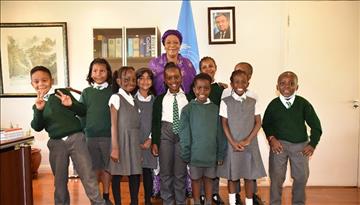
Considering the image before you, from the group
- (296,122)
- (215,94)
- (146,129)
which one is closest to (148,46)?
(215,94)

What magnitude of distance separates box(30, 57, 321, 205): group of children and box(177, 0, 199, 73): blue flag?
1157 mm

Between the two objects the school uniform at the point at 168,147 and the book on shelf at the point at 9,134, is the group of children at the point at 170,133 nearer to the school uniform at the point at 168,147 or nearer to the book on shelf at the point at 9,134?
the school uniform at the point at 168,147

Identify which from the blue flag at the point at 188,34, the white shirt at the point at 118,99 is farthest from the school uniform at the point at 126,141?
the blue flag at the point at 188,34

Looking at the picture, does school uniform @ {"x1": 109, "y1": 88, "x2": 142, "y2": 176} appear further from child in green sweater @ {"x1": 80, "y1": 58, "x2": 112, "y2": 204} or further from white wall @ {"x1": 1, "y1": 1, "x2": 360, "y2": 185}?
white wall @ {"x1": 1, "y1": 1, "x2": 360, "y2": 185}

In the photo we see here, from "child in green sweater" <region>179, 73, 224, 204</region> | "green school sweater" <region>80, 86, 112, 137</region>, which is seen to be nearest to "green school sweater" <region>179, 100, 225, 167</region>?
"child in green sweater" <region>179, 73, 224, 204</region>

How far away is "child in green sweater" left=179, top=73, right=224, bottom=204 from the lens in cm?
240

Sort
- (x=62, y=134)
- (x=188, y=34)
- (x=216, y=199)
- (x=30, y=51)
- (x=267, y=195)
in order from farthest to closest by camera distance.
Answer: (x=30, y=51)
(x=188, y=34)
(x=267, y=195)
(x=216, y=199)
(x=62, y=134)

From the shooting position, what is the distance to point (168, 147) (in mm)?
2527

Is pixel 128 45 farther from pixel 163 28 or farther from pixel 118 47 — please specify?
pixel 163 28

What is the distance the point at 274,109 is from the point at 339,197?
4.68ft

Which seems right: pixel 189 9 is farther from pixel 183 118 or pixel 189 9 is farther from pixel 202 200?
pixel 202 200

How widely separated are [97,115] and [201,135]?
870mm

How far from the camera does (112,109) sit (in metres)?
2.47

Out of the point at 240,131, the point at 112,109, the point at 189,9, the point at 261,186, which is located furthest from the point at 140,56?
the point at 261,186
